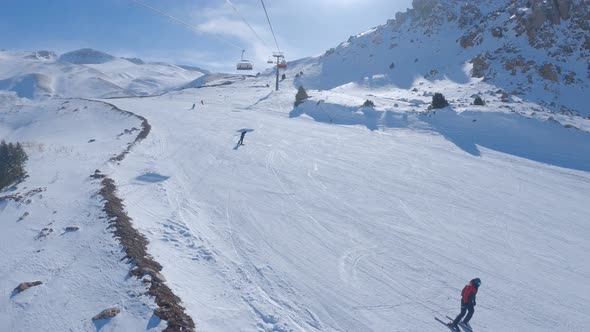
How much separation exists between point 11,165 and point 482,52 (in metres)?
62.1

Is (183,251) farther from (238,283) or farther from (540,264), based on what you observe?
(540,264)

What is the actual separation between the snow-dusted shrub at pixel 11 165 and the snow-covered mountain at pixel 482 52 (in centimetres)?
4357

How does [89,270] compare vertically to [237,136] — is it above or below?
below

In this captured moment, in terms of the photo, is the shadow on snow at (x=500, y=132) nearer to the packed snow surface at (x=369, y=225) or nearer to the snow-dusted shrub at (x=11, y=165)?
the packed snow surface at (x=369, y=225)

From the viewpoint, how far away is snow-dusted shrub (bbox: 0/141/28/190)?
1830 cm

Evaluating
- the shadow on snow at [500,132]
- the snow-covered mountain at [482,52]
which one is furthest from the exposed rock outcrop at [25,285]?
the snow-covered mountain at [482,52]

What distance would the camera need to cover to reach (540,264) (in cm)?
1162

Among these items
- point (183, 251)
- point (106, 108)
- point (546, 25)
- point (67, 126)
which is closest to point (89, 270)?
point (183, 251)

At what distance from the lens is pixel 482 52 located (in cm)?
5781

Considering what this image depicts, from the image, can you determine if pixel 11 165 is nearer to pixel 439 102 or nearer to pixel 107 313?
pixel 107 313

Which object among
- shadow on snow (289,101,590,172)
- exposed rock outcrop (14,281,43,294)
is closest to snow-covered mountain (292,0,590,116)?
shadow on snow (289,101,590,172)

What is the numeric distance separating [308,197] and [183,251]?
6.78 m

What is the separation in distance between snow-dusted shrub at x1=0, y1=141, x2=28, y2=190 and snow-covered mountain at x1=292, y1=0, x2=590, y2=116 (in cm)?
4357

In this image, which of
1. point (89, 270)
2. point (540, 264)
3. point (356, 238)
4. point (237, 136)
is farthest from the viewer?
point (237, 136)
